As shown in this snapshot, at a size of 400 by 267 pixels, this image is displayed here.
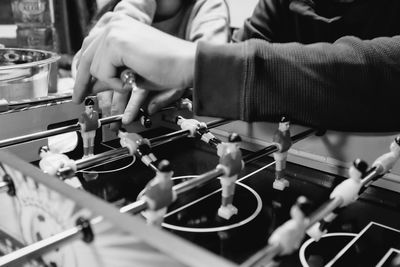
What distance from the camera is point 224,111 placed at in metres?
0.62

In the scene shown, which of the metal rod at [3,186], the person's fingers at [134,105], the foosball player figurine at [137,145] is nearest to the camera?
the metal rod at [3,186]

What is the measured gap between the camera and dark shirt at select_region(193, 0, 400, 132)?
61 cm

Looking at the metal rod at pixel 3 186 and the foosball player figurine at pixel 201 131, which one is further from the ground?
the metal rod at pixel 3 186

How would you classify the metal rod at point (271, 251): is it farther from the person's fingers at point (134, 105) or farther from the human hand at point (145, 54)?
the person's fingers at point (134, 105)

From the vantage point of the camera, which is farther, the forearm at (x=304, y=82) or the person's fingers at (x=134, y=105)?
the person's fingers at (x=134, y=105)

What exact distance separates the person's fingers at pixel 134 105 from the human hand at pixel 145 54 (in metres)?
0.12

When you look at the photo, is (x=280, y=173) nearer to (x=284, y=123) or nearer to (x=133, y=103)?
(x=284, y=123)

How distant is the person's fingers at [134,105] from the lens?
0.82 metres

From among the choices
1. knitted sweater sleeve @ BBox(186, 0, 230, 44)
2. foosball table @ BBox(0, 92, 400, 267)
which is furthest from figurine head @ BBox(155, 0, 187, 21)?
foosball table @ BBox(0, 92, 400, 267)

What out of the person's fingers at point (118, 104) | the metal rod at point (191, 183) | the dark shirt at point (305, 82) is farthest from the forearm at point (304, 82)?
the person's fingers at point (118, 104)

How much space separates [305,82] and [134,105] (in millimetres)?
355

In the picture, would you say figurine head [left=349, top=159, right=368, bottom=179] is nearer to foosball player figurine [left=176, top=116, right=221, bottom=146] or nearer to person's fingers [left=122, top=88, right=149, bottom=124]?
foosball player figurine [left=176, top=116, right=221, bottom=146]

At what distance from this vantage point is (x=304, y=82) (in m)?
0.63

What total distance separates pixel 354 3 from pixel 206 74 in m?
0.63
